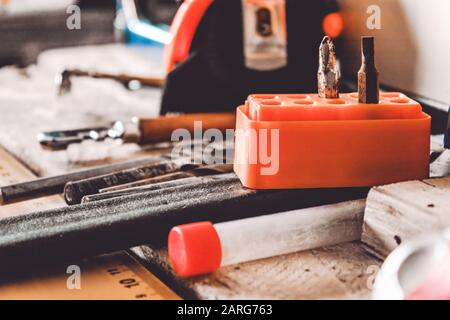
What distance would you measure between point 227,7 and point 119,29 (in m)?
0.78

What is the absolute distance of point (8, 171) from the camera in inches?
34.8

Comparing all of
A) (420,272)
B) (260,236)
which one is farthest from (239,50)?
(420,272)

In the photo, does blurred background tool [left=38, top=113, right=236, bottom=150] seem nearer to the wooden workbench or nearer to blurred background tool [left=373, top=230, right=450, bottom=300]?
the wooden workbench

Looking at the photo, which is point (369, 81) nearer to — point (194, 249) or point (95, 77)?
point (194, 249)

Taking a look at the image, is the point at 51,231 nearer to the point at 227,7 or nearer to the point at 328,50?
the point at 328,50

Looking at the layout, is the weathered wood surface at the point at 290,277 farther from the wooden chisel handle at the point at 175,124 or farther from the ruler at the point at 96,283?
the wooden chisel handle at the point at 175,124

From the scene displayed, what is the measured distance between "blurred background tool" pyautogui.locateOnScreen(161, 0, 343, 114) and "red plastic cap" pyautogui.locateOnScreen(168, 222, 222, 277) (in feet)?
1.48

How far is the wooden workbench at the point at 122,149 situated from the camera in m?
0.56

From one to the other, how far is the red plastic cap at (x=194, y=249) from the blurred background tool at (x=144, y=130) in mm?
388

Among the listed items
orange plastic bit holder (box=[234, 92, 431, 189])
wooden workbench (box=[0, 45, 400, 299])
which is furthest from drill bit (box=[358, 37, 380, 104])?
wooden workbench (box=[0, 45, 400, 299])

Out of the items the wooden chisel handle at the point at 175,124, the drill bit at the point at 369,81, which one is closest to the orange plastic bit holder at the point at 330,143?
the drill bit at the point at 369,81

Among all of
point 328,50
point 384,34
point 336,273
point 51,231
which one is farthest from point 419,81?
point 51,231

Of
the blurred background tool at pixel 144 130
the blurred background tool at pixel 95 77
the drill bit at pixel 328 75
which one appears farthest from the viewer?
the blurred background tool at pixel 95 77

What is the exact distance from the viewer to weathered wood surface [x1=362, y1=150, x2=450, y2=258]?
56cm
